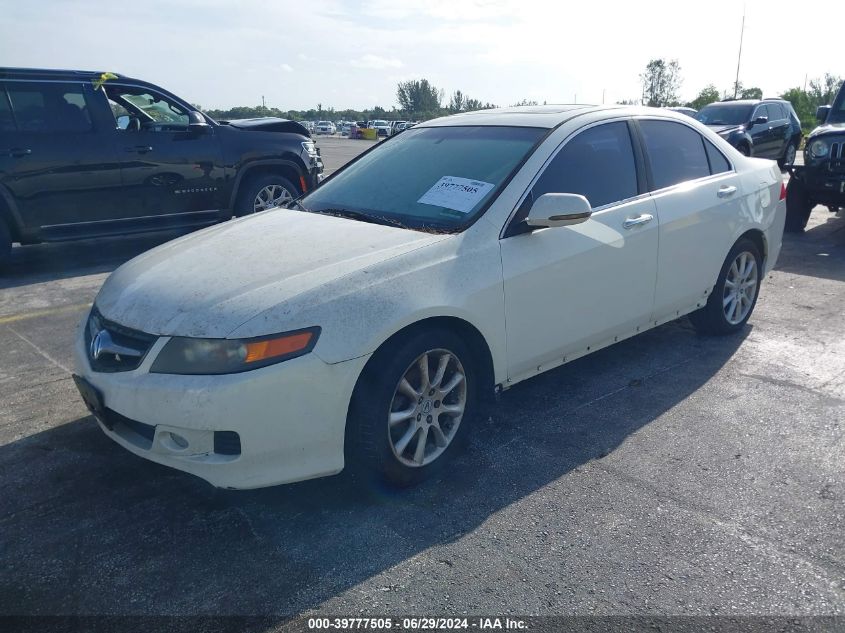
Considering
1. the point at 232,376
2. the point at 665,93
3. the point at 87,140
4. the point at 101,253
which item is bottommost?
the point at 665,93

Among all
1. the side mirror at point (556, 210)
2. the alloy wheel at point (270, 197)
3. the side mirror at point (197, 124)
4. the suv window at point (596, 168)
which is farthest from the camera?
the alloy wheel at point (270, 197)

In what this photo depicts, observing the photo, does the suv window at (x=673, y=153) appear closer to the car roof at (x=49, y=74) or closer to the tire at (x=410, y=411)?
the tire at (x=410, y=411)

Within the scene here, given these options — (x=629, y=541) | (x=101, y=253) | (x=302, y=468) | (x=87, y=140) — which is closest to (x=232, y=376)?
(x=302, y=468)

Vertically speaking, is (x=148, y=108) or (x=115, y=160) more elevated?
(x=148, y=108)

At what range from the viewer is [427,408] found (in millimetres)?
3305

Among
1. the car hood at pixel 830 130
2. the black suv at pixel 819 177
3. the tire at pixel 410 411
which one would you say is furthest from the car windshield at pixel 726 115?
the tire at pixel 410 411

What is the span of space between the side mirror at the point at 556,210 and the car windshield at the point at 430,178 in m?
0.25

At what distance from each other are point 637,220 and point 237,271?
7.56ft

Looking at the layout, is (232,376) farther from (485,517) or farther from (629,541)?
(629,541)

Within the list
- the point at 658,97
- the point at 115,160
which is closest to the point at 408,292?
the point at 115,160

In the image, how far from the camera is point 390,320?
3031 mm

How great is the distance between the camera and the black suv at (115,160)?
7.44 metres

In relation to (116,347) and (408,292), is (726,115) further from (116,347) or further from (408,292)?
(116,347)

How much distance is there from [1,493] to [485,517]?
7.19ft
